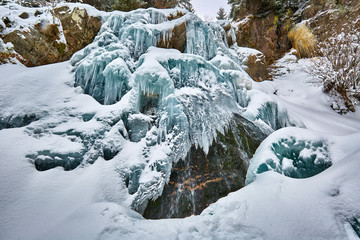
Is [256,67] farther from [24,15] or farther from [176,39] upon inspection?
[24,15]

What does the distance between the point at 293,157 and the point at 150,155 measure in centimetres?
315

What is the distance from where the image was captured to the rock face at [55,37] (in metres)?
6.38

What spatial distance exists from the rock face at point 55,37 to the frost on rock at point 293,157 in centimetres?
838

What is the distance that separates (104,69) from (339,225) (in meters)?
6.02

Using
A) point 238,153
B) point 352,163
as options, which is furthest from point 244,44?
point 352,163

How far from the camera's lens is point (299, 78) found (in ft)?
36.3

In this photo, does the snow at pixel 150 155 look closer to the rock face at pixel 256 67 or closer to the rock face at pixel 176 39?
the rock face at pixel 176 39

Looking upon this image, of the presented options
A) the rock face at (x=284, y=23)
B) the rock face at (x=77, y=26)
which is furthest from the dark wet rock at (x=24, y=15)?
the rock face at (x=284, y=23)

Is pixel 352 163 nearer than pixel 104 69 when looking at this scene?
Yes

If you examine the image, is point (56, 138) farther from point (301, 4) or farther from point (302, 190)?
point (301, 4)

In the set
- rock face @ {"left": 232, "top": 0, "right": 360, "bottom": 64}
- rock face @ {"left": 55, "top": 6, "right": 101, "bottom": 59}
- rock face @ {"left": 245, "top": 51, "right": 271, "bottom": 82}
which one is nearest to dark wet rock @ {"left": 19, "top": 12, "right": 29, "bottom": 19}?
rock face @ {"left": 55, "top": 6, "right": 101, "bottom": 59}

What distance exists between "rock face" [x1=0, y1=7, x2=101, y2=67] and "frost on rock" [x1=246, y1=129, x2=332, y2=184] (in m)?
8.38

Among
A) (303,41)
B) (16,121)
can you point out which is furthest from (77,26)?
(303,41)

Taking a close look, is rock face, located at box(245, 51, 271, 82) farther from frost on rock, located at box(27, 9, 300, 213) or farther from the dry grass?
the dry grass
